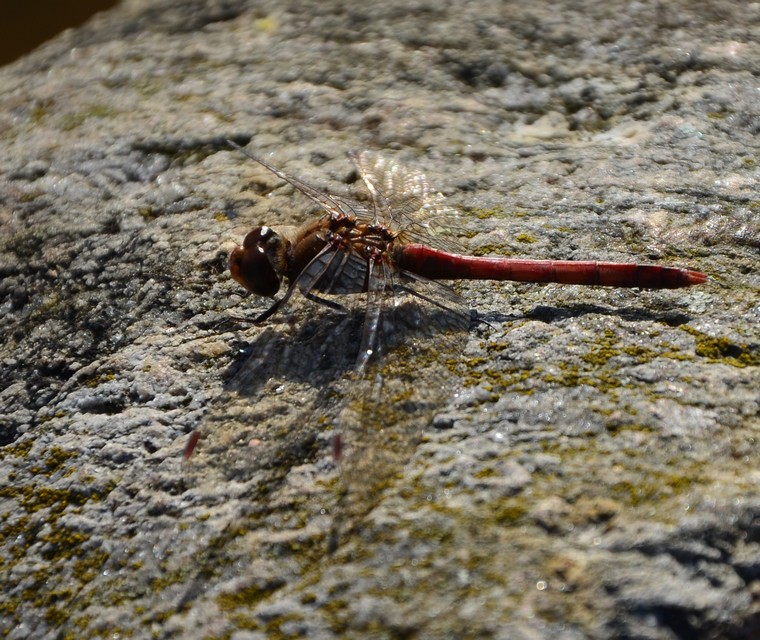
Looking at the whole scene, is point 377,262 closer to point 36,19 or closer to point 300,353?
point 300,353

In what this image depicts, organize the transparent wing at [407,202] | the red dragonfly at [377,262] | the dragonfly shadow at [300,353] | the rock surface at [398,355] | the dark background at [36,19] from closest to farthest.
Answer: the rock surface at [398,355], the dragonfly shadow at [300,353], the red dragonfly at [377,262], the transparent wing at [407,202], the dark background at [36,19]

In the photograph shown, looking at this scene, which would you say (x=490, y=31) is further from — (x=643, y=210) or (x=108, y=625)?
(x=108, y=625)

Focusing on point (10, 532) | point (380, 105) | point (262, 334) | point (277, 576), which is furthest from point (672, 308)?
point (10, 532)

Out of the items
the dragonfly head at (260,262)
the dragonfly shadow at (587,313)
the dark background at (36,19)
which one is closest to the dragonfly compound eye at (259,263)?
the dragonfly head at (260,262)

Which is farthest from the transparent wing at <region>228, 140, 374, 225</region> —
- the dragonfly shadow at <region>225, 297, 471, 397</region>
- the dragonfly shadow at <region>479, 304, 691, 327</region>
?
the dragonfly shadow at <region>479, 304, 691, 327</region>

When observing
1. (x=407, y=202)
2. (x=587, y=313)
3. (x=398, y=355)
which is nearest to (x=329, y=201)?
(x=407, y=202)

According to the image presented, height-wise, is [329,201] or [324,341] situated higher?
Result: [329,201]

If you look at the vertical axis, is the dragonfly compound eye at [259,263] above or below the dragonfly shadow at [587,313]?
above

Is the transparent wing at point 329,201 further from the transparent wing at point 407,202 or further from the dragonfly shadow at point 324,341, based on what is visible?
the dragonfly shadow at point 324,341
